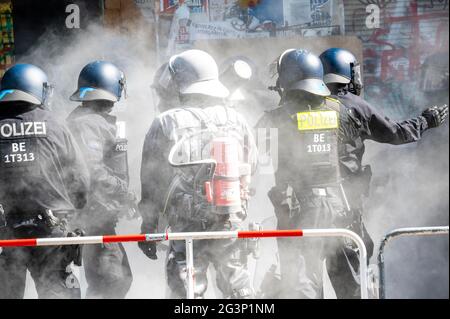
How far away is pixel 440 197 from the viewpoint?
756 centimetres

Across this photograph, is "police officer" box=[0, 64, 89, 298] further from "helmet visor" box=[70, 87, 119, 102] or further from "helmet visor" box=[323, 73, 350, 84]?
"helmet visor" box=[323, 73, 350, 84]

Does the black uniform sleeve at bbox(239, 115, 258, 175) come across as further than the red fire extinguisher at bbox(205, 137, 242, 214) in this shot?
Yes

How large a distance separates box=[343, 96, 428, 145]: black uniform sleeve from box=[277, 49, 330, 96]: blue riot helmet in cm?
33

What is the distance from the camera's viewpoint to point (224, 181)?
21.1ft

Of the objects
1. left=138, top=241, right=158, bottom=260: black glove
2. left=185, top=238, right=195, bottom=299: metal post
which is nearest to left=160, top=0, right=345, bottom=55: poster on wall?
left=138, top=241, right=158, bottom=260: black glove

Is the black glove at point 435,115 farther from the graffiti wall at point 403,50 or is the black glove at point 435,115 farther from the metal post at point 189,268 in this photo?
the metal post at point 189,268

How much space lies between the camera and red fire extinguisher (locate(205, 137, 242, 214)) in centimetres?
644

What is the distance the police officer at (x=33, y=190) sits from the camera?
6.65 meters

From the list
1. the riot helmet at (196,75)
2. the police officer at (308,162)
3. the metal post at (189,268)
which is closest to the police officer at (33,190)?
the riot helmet at (196,75)

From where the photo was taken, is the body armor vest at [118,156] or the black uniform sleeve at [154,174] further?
the body armor vest at [118,156]

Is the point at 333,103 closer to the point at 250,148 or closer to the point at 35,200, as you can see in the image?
the point at 250,148

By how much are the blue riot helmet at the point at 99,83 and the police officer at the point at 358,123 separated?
175 centimetres

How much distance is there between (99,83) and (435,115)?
2811mm
